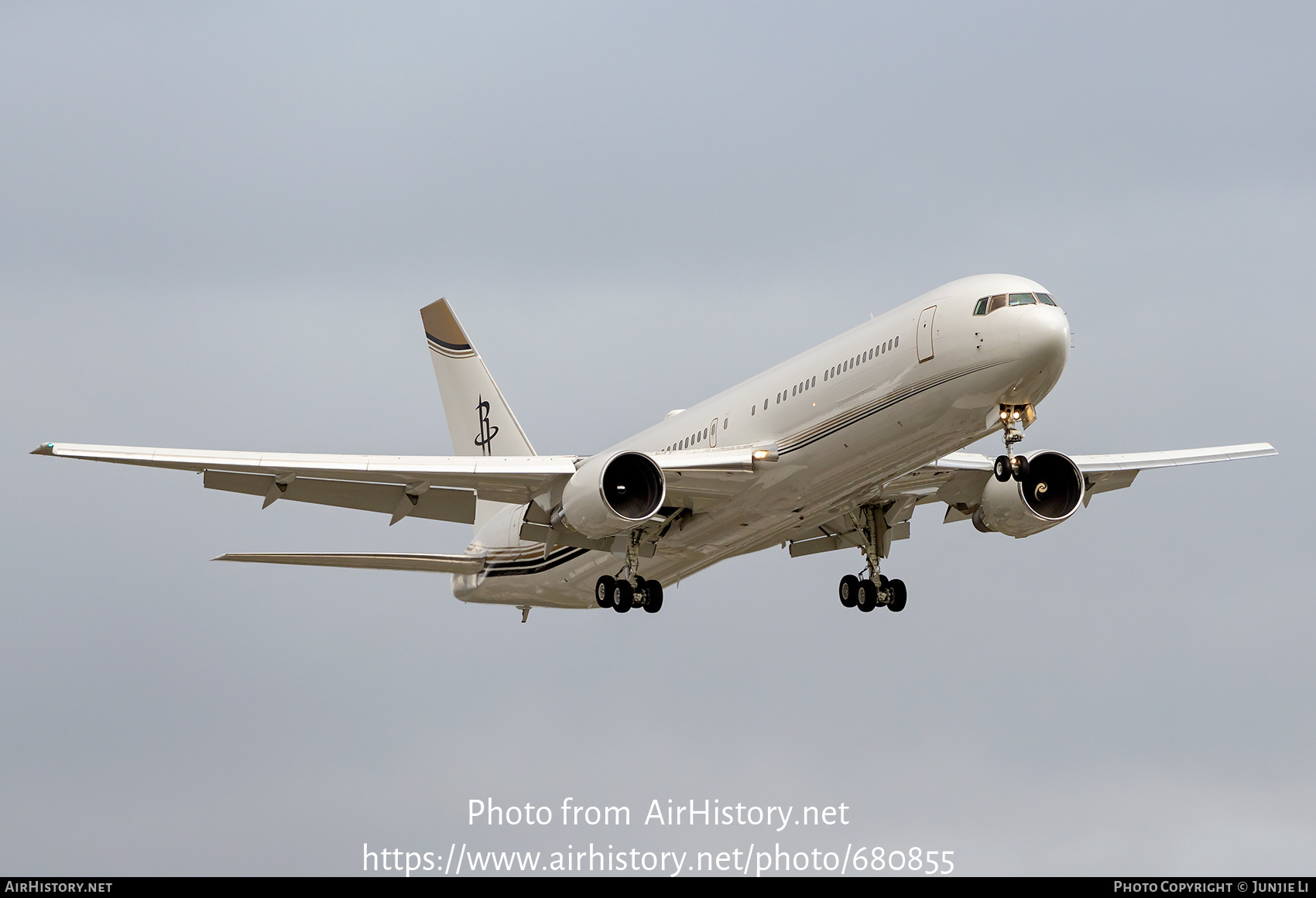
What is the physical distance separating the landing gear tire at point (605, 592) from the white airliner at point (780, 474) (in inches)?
2.4

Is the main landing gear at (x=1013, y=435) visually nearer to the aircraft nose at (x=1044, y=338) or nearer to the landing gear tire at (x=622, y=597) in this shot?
the aircraft nose at (x=1044, y=338)

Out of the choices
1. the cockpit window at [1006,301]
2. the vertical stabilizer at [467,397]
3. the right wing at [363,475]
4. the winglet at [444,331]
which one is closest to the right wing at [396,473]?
the right wing at [363,475]

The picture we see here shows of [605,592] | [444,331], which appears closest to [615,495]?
[605,592]

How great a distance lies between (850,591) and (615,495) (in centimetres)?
796

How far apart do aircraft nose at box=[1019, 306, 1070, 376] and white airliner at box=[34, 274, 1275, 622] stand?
27mm

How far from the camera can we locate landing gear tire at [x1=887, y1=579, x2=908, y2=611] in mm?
35906

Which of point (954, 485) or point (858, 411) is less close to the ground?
point (954, 485)

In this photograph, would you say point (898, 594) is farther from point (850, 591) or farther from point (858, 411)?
point (858, 411)

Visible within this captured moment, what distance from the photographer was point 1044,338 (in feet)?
88.3

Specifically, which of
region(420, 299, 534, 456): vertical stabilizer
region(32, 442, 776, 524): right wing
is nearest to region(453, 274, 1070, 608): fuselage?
region(32, 442, 776, 524): right wing

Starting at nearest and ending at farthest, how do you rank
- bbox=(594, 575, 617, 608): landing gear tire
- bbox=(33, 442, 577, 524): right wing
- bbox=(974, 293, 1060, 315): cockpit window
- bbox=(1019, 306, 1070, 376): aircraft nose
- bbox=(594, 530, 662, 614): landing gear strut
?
1. bbox=(1019, 306, 1070, 376): aircraft nose
2. bbox=(974, 293, 1060, 315): cockpit window
3. bbox=(33, 442, 577, 524): right wing
4. bbox=(594, 530, 662, 614): landing gear strut
5. bbox=(594, 575, 617, 608): landing gear tire

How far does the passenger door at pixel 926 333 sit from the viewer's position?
28281 mm

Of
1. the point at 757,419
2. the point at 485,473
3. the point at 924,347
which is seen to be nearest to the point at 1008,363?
the point at 924,347

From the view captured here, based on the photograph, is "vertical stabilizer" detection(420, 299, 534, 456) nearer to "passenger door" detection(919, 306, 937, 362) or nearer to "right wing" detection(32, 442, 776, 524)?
"right wing" detection(32, 442, 776, 524)
